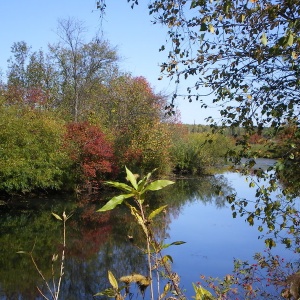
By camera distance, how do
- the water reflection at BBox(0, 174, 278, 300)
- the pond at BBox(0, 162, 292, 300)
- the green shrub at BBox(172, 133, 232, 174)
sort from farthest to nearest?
the green shrub at BBox(172, 133, 232, 174) → the pond at BBox(0, 162, 292, 300) → the water reflection at BBox(0, 174, 278, 300)

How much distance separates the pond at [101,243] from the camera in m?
7.34

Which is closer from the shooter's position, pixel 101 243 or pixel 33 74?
pixel 101 243

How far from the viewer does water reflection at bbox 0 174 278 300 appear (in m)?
7.24

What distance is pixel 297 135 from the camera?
2.47m

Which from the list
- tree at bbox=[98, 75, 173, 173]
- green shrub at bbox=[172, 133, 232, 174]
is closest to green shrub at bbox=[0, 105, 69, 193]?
tree at bbox=[98, 75, 173, 173]

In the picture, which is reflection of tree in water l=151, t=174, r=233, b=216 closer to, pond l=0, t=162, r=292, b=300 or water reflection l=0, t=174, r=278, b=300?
water reflection l=0, t=174, r=278, b=300

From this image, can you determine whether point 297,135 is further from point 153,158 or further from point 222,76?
point 153,158

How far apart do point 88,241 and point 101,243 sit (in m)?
0.39

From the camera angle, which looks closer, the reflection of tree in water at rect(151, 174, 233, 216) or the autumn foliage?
the reflection of tree in water at rect(151, 174, 233, 216)

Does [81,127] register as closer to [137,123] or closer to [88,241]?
[137,123]

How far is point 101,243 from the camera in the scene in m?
9.79

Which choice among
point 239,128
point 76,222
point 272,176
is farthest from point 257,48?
point 76,222

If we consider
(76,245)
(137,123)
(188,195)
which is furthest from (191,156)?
(76,245)

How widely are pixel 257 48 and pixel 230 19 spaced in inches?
13.2
